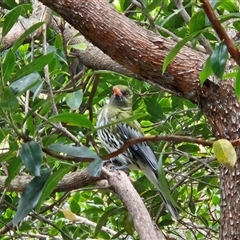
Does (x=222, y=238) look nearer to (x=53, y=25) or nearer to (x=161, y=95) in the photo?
(x=161, y=95)

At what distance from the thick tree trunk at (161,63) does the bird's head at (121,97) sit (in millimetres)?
1168

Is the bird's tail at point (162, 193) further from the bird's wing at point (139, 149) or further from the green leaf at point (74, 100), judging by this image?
the green leaf at point (74, 100)

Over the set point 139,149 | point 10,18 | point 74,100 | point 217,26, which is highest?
point 217,26

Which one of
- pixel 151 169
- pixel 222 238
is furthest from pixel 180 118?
pixel 222 238

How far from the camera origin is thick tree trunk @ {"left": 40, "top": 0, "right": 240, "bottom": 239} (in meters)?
→ 1.67

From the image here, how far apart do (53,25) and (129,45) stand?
100cm

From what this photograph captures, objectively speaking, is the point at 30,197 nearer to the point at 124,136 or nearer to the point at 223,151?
the point at 223,151

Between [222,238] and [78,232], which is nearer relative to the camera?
[222,238]

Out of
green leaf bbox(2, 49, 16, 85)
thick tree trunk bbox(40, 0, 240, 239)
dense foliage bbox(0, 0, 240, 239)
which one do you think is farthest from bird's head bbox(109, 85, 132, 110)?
green leaf bbox(2, 49, 16, 85)

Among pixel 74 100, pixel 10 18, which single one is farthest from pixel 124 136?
pixel 10 18

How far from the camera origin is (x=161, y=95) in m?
2.52

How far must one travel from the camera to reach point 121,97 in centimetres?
302

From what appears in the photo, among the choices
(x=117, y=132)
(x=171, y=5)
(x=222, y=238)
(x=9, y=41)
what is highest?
(x=171, y=5)

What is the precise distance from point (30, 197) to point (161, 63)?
1.90 ft
